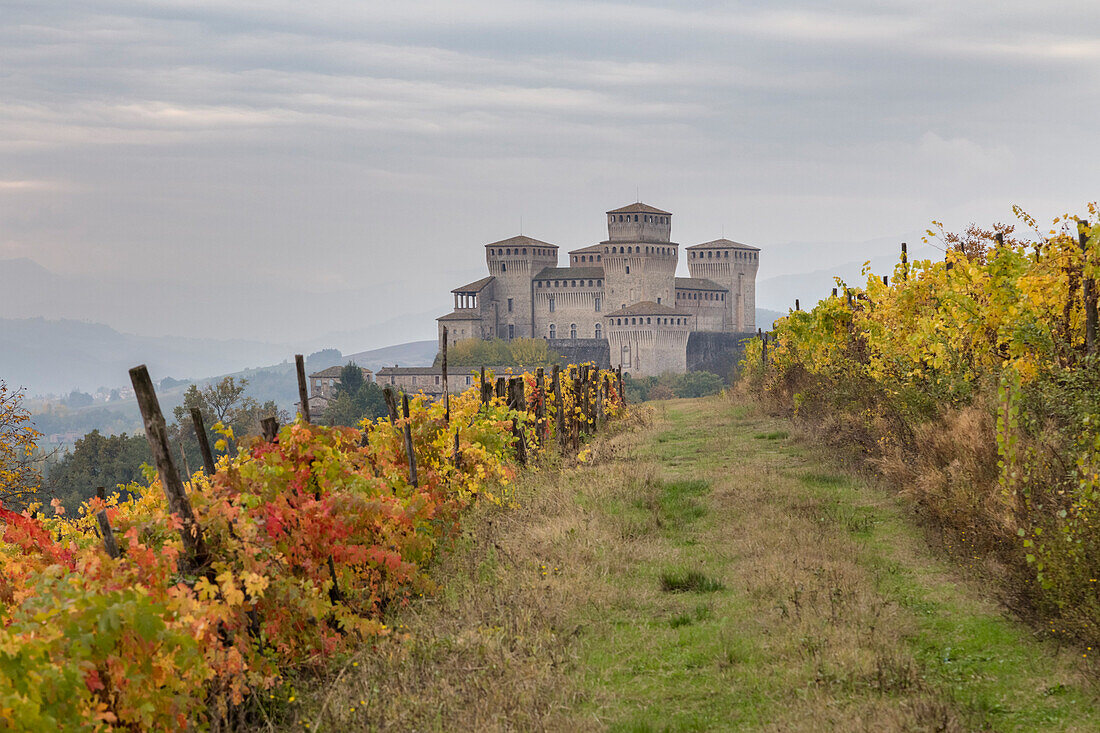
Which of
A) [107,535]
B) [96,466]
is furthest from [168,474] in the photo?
[96,466]

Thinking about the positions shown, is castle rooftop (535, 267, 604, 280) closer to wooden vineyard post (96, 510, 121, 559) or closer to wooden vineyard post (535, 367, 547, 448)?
wooden vineyard post (535, 367, 547, 448)

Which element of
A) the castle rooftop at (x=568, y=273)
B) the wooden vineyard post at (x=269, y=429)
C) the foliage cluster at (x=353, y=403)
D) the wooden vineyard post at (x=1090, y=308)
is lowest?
the foliage cluster at (x=353, y=403)

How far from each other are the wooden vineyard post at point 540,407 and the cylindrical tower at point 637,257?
241 feet

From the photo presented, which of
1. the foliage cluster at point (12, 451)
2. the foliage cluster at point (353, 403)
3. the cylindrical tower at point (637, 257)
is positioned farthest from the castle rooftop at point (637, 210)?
the foliage cluster at point (12, 451)

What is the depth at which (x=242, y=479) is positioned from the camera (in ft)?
18.2

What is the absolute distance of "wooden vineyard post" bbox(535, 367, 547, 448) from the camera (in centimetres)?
1370

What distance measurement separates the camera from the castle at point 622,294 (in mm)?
85812

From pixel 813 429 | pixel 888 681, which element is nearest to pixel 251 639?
pixel 888 681

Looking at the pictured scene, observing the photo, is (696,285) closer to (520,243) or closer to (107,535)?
(520,243)

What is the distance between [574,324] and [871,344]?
79612 millimetres

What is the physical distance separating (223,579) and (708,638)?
286 cm

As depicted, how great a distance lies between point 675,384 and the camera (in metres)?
80.6

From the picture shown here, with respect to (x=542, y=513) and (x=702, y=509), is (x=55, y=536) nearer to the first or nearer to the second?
(x=542, y=513)

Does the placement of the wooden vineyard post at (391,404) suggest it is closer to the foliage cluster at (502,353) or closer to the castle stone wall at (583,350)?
the foliage cluster at (502,353)
